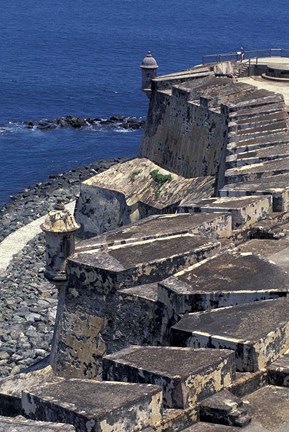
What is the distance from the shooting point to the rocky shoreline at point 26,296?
37.5 meters

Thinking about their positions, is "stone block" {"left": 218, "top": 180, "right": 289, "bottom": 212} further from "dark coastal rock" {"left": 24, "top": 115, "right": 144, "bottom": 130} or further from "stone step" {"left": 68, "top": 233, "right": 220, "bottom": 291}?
"dark coastal rock" {"left": 24, "top": 115, "right": 144, "bottom": 130}

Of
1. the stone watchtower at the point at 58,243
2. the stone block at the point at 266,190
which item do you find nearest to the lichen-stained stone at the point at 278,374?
the stone watchtower at the point at 58,243

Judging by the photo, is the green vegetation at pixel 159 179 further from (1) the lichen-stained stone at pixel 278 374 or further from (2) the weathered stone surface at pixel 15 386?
(1) the lichen-stained stone at pixel 278 374

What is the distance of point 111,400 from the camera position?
523 inches

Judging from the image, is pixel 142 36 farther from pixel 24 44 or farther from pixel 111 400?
pixel 111 400

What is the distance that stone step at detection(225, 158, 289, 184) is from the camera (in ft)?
88.9

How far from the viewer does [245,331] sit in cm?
1568

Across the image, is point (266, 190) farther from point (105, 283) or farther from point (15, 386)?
point (15, 386)

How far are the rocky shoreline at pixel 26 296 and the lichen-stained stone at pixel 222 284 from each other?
1798 centimetres

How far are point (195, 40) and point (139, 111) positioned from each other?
48455 mm

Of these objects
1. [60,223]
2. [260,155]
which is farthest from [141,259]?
[260,155]

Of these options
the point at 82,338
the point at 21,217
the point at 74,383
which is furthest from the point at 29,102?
the point at 74,383

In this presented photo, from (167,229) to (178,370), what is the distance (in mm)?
7536

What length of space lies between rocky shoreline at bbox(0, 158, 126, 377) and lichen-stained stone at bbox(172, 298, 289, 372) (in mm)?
19421
